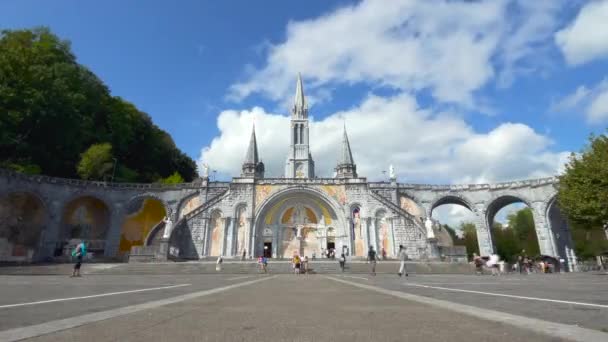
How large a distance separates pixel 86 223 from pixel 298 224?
1943cm

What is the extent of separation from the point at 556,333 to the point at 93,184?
33.4m

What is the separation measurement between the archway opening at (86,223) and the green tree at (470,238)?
4558 centimetres

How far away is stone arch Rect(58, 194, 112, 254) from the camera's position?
2777 centimetres

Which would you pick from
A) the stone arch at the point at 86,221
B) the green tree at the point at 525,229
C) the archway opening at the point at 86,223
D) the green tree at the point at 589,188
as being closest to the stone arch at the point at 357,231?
the green tree at the point at 589,188

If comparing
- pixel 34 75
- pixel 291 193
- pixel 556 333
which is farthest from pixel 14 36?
pixel 556 333

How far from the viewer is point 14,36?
29.9m

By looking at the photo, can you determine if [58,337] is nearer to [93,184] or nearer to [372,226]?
[372,226]

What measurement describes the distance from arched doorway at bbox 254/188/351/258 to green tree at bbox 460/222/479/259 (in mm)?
27114

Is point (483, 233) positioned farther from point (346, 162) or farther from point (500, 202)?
point (346, 162)

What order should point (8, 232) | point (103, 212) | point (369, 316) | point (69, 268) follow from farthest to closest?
point (103, 212), point (8, 232), point (69, 268), point (369, 316)

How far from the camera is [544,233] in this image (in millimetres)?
27875

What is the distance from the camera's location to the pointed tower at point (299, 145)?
48.5 m

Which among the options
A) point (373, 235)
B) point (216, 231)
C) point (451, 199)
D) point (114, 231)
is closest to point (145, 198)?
point (114, 231)

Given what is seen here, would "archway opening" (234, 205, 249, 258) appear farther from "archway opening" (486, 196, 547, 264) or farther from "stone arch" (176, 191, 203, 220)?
"archway opening" (486, 196, 547, 264)
